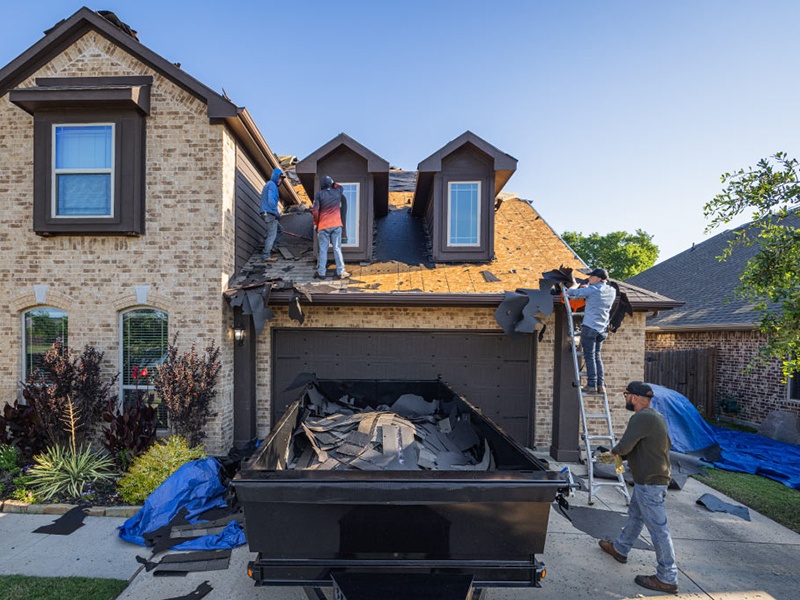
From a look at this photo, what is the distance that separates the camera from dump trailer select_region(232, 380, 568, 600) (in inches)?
91.4

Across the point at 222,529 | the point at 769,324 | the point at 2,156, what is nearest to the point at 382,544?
the point at 222,529

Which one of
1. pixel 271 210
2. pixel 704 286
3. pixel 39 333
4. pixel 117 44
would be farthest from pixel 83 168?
pixel 704 286

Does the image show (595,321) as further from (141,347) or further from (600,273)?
(141,347)

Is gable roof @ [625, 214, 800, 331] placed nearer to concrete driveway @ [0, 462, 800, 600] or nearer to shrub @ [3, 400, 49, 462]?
concrete driveway @ [0, 462, 800, 600]

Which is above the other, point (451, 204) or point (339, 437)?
point (451, 204)

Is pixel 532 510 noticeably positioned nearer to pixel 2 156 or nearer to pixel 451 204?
pixel 451 204

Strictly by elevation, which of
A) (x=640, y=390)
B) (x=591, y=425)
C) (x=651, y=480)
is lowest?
(x=591, y=425)

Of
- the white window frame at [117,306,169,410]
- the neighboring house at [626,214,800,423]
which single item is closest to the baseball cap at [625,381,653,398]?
the neighboring house at [626,214,800,423]

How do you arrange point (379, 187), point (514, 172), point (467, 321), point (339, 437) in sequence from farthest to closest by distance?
point (379, 187)
point (514, 172)
point (467, 321)
point (339, 437)

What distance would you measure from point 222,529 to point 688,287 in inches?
669

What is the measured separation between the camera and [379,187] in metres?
8.83

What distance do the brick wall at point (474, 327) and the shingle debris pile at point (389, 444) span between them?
2.60 metres

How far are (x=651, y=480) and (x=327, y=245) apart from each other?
6.07 metres

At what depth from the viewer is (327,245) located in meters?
7.68
